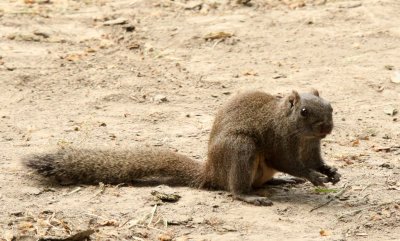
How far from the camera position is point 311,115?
621 centimetres

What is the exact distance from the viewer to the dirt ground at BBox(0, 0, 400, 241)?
5836mm

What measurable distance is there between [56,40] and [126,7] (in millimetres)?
1451

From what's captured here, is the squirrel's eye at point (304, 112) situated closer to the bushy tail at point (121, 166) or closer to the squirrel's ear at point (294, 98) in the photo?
the squirrel's ear at point (294, 98)

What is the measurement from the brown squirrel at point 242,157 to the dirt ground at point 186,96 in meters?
0.12

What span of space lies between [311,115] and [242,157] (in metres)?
0.56

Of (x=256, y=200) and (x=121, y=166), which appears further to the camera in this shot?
(x=121, y=166)

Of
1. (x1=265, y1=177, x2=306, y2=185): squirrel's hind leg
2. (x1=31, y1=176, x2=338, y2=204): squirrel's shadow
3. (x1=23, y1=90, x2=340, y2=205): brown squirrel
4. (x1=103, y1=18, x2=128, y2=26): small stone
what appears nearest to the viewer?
(x1=23, y1=90, x2=340, y2=205): brown squirrel

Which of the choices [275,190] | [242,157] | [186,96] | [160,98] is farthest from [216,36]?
[242,157]

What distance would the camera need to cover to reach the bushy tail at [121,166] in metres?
6.41

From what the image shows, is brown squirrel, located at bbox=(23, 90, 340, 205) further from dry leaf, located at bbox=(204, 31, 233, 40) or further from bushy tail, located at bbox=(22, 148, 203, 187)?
dry leaf, located at bbox=(204, 31, 233, 40)

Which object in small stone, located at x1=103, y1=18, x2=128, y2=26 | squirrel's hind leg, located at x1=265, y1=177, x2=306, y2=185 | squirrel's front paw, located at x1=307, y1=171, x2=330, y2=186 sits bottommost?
squirrel's hind leg, located at x1=265, y1=177, x2=306, y2=185

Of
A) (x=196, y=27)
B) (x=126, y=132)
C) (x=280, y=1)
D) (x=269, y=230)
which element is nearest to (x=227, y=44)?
(x=196, y=27)

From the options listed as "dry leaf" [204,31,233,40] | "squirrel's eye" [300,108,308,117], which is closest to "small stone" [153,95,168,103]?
"dry leaf" [204,31,233,40]

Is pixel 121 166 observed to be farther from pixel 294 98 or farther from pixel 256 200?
pixel 294 98
